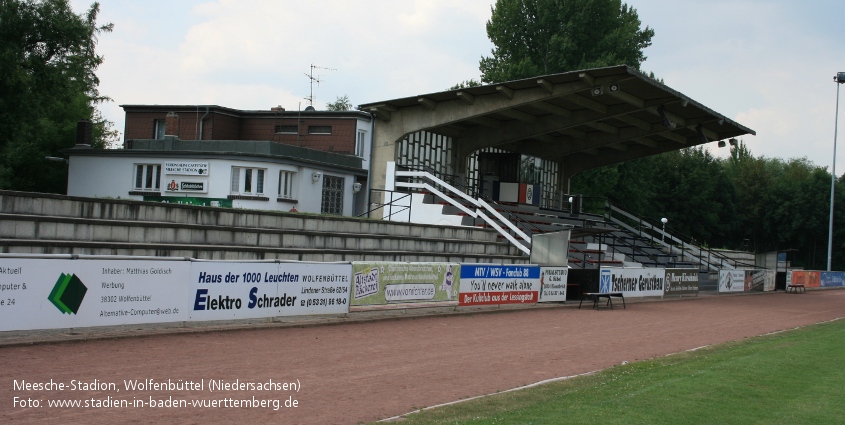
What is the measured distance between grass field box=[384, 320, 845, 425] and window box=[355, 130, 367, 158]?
31420mm

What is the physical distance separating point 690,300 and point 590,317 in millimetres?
13672

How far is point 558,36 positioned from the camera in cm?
6175

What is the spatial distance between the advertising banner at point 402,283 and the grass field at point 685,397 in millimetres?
7974

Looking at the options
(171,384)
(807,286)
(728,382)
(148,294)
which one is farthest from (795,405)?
(807,286)

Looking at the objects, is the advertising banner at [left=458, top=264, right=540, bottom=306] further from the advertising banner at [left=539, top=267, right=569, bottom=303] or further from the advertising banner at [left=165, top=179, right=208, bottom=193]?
the advertising banner at [left=165, top=179, right=208, bottom=193]

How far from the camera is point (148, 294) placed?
15.6 m

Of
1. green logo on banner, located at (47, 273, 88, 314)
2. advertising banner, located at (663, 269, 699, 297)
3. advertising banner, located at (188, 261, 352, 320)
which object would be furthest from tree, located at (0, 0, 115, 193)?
advertising banner, located at (663, 269, 699, 297)

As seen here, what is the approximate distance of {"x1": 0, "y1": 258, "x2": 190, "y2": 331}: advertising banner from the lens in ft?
43.9

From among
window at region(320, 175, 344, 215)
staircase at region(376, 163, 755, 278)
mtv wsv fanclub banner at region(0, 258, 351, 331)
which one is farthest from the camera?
window at region(320, 175, 344, 215)

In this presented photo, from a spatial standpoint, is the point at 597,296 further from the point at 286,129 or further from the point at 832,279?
the point at 832,279

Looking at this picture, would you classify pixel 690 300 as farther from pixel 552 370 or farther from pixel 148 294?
pixel 148 294

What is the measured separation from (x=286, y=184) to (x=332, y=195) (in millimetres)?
3695

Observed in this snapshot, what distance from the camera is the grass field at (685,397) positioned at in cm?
952

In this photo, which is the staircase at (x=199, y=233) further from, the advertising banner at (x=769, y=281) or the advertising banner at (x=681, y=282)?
the advertising banner at (x=769, y=281)
